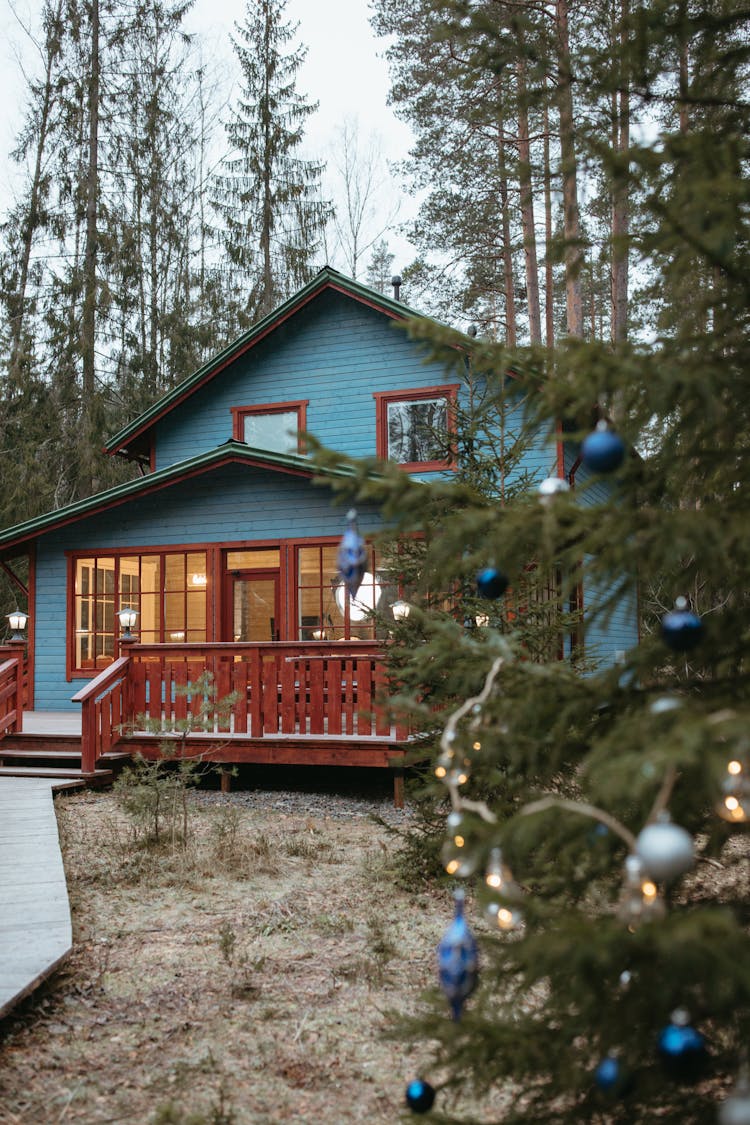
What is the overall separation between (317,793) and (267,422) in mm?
7159

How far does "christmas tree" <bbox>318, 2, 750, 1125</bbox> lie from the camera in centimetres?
128

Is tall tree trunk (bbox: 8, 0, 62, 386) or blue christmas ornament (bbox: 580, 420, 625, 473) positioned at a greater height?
tall tree trunk (bbox: 8, 0, 62, 386)

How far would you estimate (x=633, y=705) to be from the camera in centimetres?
182

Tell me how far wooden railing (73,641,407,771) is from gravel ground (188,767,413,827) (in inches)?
23.9

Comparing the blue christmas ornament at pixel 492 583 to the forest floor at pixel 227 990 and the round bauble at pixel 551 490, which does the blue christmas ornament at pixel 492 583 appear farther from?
the forest floor at pixel 227 990

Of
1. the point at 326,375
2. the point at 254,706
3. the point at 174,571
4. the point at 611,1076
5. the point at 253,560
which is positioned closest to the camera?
the point at 611,1076

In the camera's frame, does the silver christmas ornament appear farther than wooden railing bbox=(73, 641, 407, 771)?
No

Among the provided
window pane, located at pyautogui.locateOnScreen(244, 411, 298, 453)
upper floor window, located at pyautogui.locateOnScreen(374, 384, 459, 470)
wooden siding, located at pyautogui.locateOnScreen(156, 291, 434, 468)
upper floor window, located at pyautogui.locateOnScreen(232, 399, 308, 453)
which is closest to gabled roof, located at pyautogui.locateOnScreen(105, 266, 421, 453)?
wooden siding, located at pyautogui.locateOnScreen(156, 291, 434, 468)

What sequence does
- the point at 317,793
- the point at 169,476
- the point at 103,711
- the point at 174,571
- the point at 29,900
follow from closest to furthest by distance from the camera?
the point at 29,900
the point at 317,793
the point at 103,711
the point at 169,476
the point at 174,571

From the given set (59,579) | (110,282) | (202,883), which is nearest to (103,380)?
(110,282)

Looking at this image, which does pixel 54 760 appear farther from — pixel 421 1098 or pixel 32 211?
pixel 32 211

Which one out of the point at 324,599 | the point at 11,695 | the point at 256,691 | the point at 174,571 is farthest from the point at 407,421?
the point at 11,695

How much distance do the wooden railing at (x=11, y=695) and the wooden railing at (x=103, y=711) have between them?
1.48 meters

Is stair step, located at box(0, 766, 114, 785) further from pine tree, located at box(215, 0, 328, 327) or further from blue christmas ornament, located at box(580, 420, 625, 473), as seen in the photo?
pine tree, located at box(215, 0, 328, 327)
